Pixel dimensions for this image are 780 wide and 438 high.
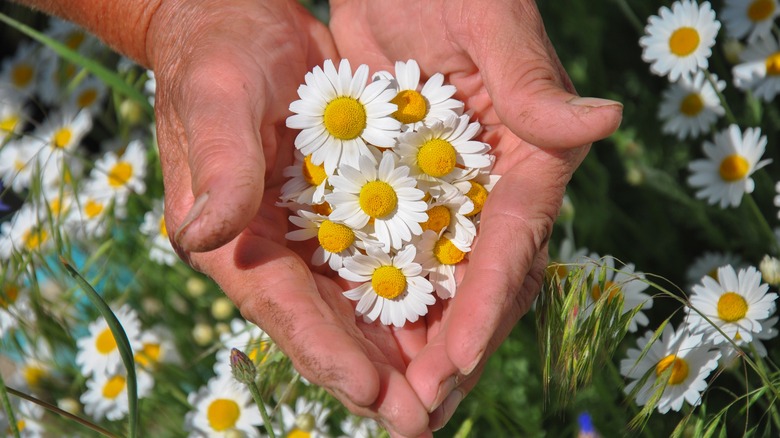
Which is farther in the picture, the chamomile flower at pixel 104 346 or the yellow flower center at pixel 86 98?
the yellow flower center at pixel 86 98

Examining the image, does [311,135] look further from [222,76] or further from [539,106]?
[539,106]

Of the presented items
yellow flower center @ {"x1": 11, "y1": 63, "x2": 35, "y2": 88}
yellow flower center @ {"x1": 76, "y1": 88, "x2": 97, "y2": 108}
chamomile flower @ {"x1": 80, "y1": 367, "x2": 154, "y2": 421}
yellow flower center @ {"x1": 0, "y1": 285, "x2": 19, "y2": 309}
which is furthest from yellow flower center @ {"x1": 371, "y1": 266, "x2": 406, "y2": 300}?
yellow flower center @ {"x1": 11, "y1": 63, "x2": 35, "y2": 88}

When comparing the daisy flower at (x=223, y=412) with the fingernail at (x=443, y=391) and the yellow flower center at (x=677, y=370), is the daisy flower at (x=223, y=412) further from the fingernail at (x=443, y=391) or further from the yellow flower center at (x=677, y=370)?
the yellow flower center at (x=677, y=370)

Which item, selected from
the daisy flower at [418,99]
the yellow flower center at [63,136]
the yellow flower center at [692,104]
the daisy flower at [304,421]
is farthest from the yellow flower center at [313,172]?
the yellow flower center at [63,136]

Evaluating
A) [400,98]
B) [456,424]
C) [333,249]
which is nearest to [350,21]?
[400,98]

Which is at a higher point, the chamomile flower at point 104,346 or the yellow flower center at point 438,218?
the yellow flower center at point 438,218

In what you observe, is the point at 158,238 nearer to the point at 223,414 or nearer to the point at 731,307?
the point at 223,414

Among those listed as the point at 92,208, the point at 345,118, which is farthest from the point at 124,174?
the point at 345,118
